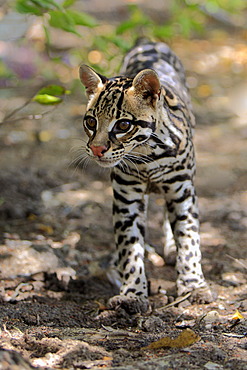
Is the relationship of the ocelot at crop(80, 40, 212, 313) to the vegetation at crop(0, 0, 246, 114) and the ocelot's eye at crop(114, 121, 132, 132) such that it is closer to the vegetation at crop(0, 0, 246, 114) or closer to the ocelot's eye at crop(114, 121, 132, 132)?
the ocelot's eye at crop(114, 121, 132, 132)

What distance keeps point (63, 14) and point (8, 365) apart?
3.37m

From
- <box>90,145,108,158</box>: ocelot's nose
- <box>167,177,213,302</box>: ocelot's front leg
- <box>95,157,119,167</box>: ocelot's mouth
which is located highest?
<box>90,145,108,158</box>: ocelot's nose

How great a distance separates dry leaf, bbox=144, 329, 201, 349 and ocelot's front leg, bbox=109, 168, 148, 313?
3.63 feet

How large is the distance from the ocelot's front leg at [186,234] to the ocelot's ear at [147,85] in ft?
2.91

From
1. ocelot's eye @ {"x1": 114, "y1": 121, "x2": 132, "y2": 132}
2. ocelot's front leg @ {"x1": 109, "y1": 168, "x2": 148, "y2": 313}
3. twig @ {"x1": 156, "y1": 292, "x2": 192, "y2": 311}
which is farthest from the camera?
ocelot's front leg @ {"x1": 109, "y1": 168, "x2": 148, "y2": 313}

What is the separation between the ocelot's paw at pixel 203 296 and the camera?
4.78 meters

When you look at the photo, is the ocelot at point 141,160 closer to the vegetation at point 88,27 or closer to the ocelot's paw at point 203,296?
the ocelot's paw at point 203,296

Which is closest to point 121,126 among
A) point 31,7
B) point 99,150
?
point 99,150

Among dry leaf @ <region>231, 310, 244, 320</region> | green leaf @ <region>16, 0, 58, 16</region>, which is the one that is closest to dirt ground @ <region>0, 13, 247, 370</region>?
dry leaf @ <region>231, 310, 244, 320</region>

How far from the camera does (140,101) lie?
14.3ft

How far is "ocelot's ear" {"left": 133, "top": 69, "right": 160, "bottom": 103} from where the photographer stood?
4.28m

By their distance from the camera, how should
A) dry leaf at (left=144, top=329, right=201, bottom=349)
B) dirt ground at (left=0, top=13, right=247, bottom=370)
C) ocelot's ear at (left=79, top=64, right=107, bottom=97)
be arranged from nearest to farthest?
1. dirt ground at (left=0, top=13, right=247, bottom=370)
2. dry leaf at (left=144, top=329, right=201, bottom=349)
3. ocelot's ear at (left=79, top=64, right=107, bottom=97)

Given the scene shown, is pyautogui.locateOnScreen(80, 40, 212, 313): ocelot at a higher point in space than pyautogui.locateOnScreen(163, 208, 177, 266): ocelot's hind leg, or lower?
higher

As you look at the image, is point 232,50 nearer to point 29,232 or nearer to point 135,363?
point 29,232
